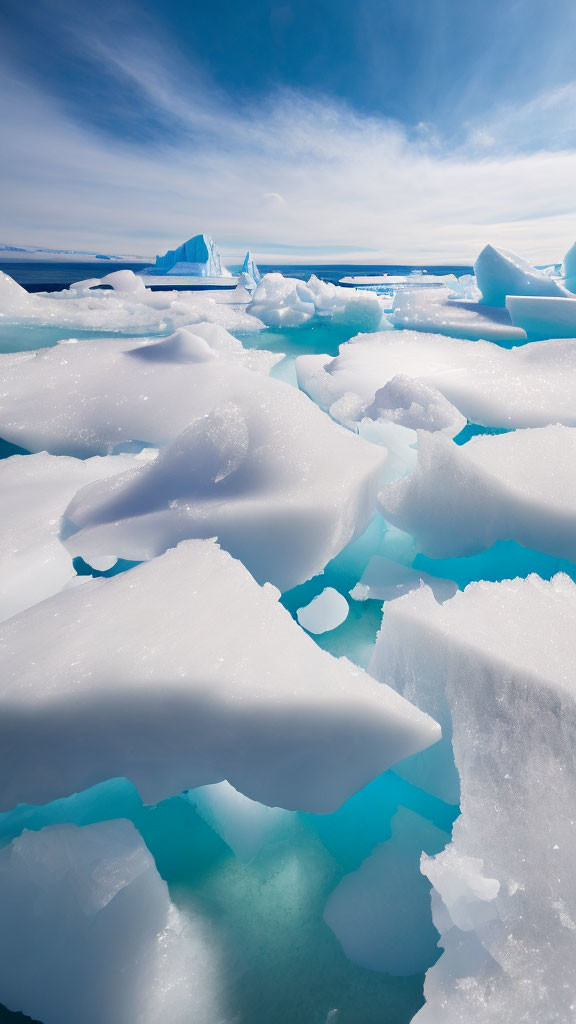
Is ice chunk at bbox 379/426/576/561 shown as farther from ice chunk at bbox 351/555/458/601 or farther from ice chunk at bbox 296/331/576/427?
ice chunk at bbox 296/331/576/427

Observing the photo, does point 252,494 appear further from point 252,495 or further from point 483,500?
point 483,500

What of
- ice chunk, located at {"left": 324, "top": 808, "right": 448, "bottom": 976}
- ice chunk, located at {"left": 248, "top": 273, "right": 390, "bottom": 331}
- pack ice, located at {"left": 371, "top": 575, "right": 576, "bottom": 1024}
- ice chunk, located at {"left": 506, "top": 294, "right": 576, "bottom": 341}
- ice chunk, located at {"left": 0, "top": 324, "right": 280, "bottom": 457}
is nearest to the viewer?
pack ice, located at {"left": 371, "top": 575, "right": 576, "bottom": 1024}

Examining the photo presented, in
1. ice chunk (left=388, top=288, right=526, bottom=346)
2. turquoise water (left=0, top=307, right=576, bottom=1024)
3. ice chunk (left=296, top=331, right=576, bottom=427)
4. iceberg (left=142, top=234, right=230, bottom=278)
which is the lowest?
turquoise water (left=0, top=307, right=576, bottom=1024)

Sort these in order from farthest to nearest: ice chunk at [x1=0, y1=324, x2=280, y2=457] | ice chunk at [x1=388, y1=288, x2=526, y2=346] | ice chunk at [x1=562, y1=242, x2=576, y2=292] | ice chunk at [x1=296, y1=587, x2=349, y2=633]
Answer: ice chunk at [x1=562, y1=242, x2=576, y2=292] → ice chunk at [x1=388, y1=288, x2=526, y2=346] → ice chunk at [x1=0, y1=324, x2=280, y2=457] → ice chunk at [x1=296, y1=587, x2=349, y2=633]

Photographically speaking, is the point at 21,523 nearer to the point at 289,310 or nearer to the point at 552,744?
the point at 552,744

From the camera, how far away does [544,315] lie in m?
4.22

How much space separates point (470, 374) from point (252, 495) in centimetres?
194

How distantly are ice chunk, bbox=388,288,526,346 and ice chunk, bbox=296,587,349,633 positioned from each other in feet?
13.2

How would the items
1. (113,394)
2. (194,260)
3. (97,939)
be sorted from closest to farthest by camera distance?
(97,939) < (113,394) < (194,260)

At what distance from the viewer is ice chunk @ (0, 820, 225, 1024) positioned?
2.19 feet

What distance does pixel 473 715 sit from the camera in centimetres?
85

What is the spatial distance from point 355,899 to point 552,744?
1.24 ft

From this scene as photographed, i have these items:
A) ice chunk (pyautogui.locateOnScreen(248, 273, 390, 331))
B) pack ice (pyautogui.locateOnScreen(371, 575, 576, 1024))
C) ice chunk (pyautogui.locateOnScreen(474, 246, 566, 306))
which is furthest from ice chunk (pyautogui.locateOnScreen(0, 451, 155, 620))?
ice chunk (pyautogui.locateOnScreen(474, 246, 566, 306))

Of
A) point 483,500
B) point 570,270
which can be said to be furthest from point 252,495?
point 570,270
